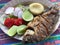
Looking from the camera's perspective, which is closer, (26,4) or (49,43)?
(49,43)

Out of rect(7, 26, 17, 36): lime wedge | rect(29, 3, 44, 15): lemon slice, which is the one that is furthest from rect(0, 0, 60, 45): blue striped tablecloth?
rect(29, 3, 44, 15): lemon slice

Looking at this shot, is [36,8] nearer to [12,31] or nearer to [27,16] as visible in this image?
[27,16]

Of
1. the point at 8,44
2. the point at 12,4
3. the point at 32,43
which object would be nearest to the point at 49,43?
the point at 32,43

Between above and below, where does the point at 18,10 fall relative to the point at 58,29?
above

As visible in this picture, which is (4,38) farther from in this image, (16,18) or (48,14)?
(48,14)

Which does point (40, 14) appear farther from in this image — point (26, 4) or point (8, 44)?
point (8, 44)

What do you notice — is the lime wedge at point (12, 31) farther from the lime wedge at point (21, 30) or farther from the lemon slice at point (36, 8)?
the lemon slice at point (36, 8)

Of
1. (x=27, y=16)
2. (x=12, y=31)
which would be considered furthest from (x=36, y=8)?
(x=12, y=31)

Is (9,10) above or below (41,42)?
above

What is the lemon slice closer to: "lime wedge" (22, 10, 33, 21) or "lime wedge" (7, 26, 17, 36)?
"lime wedge" (22, 10, 33, 21)
